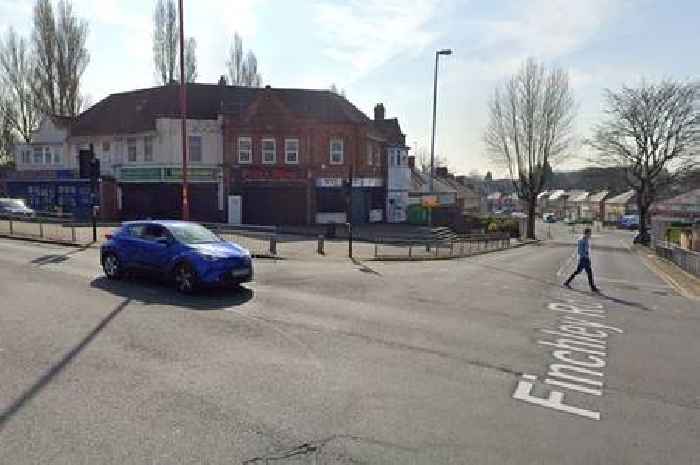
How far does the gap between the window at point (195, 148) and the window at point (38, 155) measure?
13501mm

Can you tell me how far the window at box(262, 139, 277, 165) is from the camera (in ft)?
116

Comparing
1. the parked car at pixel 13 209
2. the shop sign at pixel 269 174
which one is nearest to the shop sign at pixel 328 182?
the shop sign at pixel 269 174

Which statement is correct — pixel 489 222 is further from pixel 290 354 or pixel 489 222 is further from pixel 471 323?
pixel 290 354

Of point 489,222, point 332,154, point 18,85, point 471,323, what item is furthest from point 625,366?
point 18,85

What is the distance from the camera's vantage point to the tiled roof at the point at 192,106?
36.4 meters

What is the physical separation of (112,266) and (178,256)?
8.31 ft

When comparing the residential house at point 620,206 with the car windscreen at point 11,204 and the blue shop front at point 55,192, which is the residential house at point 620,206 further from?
the car windscreen at point 11,204

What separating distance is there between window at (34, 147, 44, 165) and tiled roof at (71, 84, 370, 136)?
362 centimetres

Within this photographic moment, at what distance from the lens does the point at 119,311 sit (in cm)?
995

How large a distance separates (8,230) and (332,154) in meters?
18.9

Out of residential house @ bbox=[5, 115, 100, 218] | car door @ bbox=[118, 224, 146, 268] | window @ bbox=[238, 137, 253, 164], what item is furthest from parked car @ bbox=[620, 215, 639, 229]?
car door @ bbox=[118, 224, 146, 268]

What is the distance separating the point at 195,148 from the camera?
35281mm

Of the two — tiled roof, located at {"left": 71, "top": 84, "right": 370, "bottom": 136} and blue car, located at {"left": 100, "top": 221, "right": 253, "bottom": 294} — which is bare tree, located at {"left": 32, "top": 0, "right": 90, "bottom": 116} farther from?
blue car, located at {"left": 100, "top": 221, "right": 253, "bottom": 294}

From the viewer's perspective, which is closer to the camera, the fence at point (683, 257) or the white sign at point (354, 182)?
the fence at point (683, 257)
